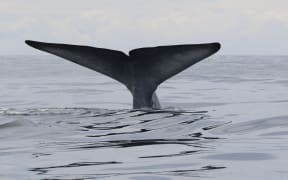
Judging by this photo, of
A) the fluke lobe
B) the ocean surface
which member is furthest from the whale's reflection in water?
the fluke lobe

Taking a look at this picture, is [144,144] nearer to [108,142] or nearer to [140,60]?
[108,142]

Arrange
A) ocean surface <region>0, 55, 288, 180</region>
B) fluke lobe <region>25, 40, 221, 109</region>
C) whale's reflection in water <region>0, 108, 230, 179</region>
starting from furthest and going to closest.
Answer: fluke lobe <region>25, 40, 221, 109</region> → whale's reflection in water <region>0, 108, 230, 179</region> → ocean surface <region>0, 55, 288, 180</region>

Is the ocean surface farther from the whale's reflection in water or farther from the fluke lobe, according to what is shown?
the fluke lobe

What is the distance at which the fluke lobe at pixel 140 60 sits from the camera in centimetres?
934

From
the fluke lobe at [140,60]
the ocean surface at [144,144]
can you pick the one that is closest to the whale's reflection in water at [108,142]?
the ocean surface at [144,144]

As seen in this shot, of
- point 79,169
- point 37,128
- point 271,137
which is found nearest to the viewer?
point 79,169

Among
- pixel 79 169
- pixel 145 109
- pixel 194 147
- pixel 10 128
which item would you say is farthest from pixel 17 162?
pixel 145 109

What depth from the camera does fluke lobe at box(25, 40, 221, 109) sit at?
30.7 feet

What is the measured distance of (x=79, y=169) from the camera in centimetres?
611

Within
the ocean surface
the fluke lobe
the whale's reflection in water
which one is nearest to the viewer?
the ocean surface

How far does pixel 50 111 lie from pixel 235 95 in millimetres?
6824

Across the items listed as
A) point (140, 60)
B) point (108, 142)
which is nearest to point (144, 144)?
point (108, 142)

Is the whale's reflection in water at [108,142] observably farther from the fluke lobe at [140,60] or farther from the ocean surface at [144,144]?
the fluke lobe at [140,60]

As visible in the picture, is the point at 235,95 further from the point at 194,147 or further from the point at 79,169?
the point at 79,169
